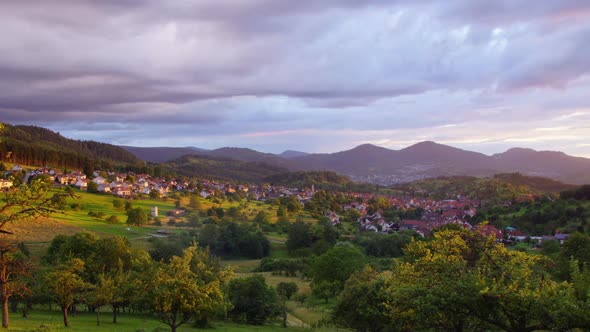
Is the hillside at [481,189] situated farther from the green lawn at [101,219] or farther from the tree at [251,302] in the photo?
the tree at [251,302]

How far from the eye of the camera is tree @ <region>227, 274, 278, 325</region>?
3108 cm

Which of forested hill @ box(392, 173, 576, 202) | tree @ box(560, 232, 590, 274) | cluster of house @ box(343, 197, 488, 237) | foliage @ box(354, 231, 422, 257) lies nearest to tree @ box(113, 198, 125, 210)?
foliage @ box(354, 231, 422, 257)

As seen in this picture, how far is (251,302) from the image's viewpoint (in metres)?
31.2

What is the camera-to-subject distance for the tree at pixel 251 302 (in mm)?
31078

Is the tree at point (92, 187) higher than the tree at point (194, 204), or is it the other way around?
the tree at point (92, 187)

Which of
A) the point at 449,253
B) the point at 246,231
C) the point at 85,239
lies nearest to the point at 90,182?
the point at 246,231

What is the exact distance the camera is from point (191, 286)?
1552 cm

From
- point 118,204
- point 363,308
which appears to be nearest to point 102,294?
point 363,308

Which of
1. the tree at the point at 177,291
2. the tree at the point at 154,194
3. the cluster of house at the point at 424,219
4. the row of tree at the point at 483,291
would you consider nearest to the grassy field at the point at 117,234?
the tree at the point at 154,194

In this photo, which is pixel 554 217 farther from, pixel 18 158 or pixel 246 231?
pixel 18 158

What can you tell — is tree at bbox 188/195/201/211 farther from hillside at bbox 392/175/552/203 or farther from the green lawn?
hillside at bbox 392/175/552/203

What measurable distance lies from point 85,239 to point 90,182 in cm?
6249

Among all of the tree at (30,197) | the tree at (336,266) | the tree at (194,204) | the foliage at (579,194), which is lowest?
the tree at (336,266)

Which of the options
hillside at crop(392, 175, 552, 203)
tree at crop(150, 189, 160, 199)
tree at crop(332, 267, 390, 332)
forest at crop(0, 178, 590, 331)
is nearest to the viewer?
forest at crop(0, 178, 590, 331)
